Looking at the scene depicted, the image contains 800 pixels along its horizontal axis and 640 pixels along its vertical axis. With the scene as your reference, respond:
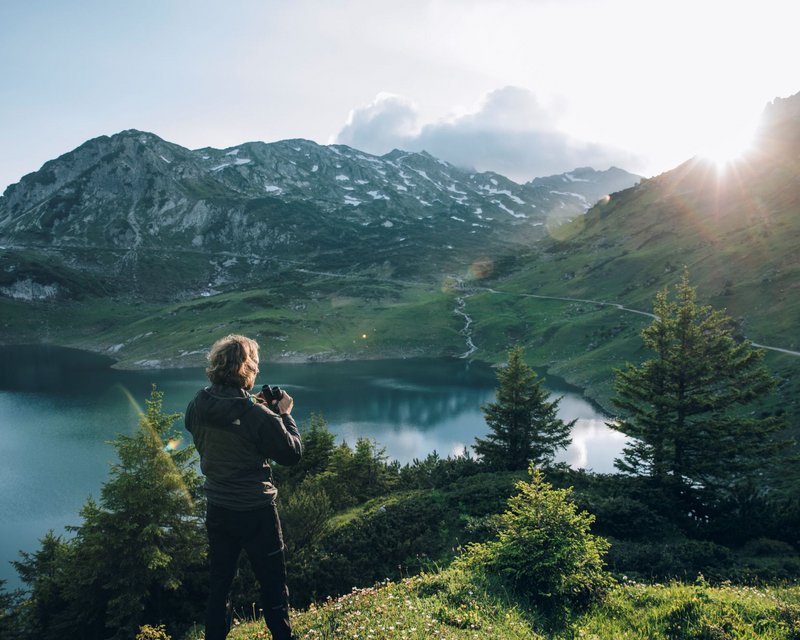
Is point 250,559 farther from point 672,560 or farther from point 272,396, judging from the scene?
point 672,560

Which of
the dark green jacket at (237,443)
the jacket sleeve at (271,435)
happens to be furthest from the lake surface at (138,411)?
the jacket sleeve at (271,435)

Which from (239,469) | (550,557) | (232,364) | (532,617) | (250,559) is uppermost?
(232,364)

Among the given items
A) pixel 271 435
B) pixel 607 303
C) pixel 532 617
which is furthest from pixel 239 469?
pixel 607 303

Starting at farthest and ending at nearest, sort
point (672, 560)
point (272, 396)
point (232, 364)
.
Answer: point (672, 560) → point (272, 396) → point (232, 364)

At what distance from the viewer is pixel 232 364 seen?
21.1 ft

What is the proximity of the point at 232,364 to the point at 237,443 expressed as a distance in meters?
1.07

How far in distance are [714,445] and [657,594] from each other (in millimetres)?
21210

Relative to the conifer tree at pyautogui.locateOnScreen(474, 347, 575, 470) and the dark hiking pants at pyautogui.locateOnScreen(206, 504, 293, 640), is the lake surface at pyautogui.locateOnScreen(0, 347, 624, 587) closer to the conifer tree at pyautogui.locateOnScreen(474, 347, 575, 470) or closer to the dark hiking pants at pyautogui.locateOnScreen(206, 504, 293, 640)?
the conifer tree at pyautogui.locateOnScreen(474, 347, 575, 470)

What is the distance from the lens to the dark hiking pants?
6.36 metres

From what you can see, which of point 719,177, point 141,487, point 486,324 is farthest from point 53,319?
point 719,177

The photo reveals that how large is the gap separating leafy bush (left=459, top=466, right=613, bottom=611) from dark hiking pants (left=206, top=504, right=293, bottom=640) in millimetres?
4801

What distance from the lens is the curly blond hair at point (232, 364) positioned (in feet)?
20.9

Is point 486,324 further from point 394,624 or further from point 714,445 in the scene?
point 394,624

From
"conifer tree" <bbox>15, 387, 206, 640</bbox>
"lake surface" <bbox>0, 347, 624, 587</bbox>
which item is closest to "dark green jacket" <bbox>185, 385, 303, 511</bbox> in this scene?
"conifer tree" <bbox>15, 387, 206, 640</bbox>
